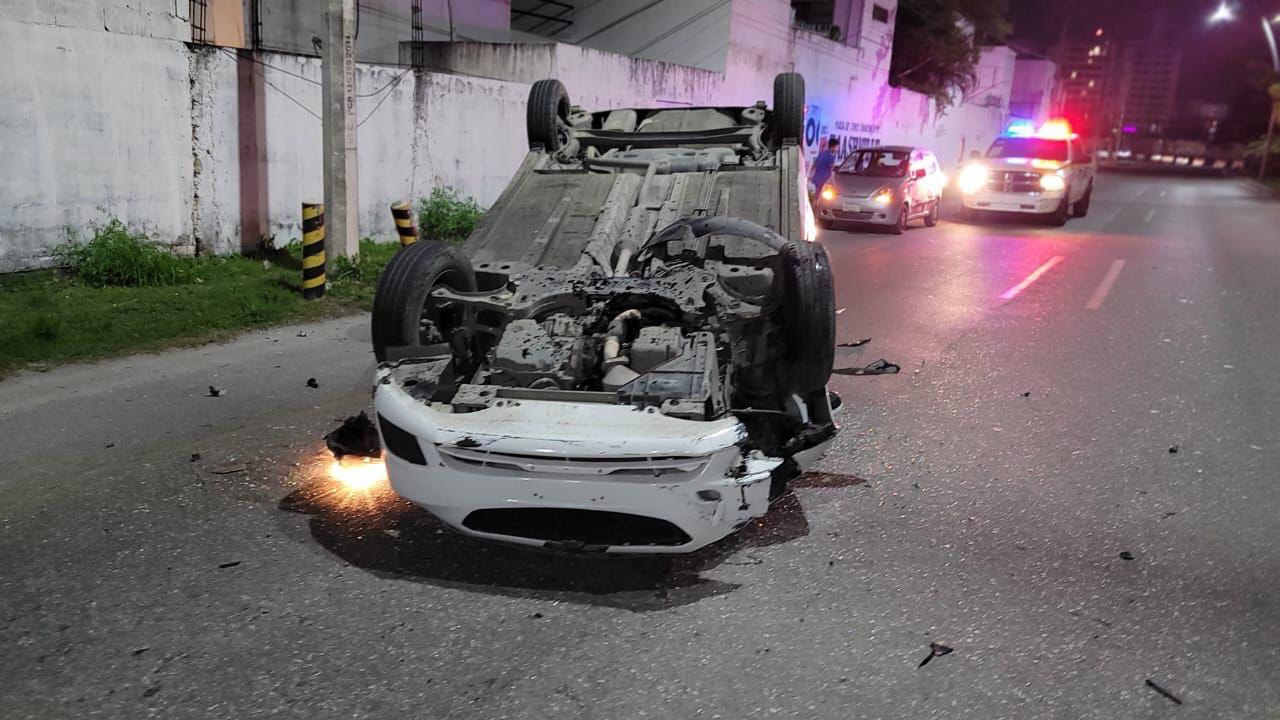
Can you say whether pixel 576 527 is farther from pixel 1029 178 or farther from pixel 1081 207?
pixel 1081 207

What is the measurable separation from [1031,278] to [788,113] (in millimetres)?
5855

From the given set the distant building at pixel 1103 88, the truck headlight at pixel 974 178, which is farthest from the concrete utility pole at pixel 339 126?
the distant building at pixel 1103 88

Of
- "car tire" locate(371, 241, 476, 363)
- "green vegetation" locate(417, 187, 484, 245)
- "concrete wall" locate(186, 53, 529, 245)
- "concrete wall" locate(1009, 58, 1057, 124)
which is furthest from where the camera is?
"concrete wall" locate(1009, 58, 1057, 124)

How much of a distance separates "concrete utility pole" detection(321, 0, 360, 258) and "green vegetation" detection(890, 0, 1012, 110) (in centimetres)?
2794

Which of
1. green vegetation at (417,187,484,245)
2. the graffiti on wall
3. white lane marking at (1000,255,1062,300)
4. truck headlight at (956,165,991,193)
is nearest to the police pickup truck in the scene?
truck headlight at (956,165,991,193)

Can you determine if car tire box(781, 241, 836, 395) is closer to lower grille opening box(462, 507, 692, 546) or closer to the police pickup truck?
lower grille opening box(462, 507, 692, 546)

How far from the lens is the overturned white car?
322cm

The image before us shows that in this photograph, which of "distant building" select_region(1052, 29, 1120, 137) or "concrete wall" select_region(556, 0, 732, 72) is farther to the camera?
"distant building" select_region(1052, 29, 1120, 137)

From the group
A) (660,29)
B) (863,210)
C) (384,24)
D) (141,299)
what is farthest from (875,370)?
(660,29)

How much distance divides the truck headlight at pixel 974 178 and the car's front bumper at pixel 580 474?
1704cm

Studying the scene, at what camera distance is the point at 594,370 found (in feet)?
13.1

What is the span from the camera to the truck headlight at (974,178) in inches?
730

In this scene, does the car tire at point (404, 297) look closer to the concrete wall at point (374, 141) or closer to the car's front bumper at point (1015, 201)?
the concrete wall at point (374, 141)

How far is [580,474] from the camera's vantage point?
3166mm
